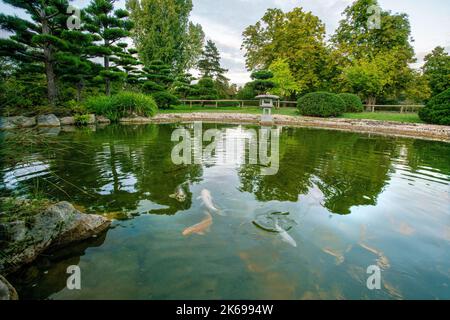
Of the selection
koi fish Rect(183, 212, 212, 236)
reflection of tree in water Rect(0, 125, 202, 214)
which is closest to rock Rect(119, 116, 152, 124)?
reflection of tree in water Rect(0, 125, 202, 214)

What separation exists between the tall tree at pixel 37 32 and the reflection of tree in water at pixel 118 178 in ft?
35.7

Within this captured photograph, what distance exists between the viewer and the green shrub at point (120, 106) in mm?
17631

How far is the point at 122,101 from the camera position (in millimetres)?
18078

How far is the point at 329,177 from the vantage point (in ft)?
18.5

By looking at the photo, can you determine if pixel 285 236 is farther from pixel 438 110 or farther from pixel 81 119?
pixel 438 110

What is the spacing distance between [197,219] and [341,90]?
1166 inches

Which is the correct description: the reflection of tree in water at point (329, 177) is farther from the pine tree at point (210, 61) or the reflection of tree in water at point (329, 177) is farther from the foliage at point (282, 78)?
the pine tree at point (210, 61)

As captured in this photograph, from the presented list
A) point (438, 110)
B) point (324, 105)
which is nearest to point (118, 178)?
point (324, 105)

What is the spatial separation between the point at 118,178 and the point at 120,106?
49.0 feet

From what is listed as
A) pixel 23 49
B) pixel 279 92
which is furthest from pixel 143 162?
pixel 279 92

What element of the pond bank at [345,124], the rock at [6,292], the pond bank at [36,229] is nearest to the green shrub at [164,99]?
the pond bank at [345,124]

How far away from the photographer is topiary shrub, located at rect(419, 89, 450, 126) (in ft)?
47.9

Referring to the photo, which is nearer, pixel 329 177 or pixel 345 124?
pixel 329 177
